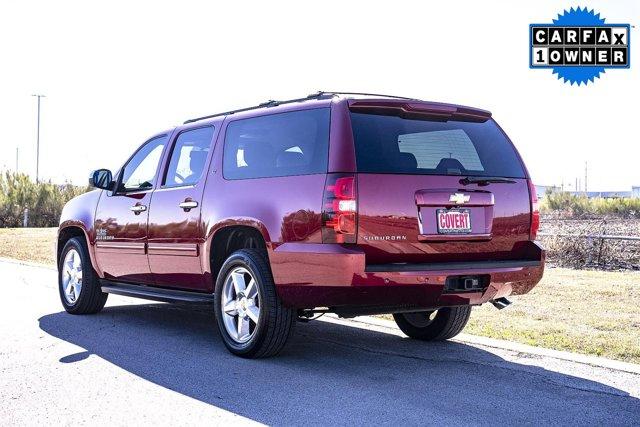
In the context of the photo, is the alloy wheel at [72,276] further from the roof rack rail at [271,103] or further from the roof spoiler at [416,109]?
the roof spoiler at [416,109]

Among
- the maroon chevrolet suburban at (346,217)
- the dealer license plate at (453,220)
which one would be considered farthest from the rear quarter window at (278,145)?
the dealer license plate at (453,220)

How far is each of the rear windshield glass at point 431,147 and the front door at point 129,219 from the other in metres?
2.84

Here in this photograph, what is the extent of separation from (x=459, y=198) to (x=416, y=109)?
0.75 m

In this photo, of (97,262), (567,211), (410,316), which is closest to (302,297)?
(410,316)

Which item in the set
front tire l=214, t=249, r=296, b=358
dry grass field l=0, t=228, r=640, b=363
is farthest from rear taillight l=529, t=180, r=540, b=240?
front tire l=214, t=249, r=296, b=358

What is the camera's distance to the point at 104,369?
20.5 feet

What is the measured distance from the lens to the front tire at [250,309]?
6336 mm

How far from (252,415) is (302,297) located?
128 centimetres

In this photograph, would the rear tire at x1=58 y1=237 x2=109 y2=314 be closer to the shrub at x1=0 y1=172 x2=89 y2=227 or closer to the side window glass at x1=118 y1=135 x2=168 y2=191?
the side window glass at x1=118 y1=135 x2=168 y2=191

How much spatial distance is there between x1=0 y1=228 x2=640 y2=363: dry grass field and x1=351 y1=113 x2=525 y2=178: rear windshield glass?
1746mm

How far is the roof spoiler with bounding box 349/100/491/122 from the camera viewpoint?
618cm

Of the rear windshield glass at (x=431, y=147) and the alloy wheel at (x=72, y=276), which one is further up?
the rear windshield glass at (x=431, y=147)

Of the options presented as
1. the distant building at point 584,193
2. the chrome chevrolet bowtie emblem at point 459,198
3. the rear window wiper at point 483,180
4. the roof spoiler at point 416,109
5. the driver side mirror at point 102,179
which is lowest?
the chrome chevrolet bowtie emblem at point 459,198

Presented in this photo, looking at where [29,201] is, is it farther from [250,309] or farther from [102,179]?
[250,309]
